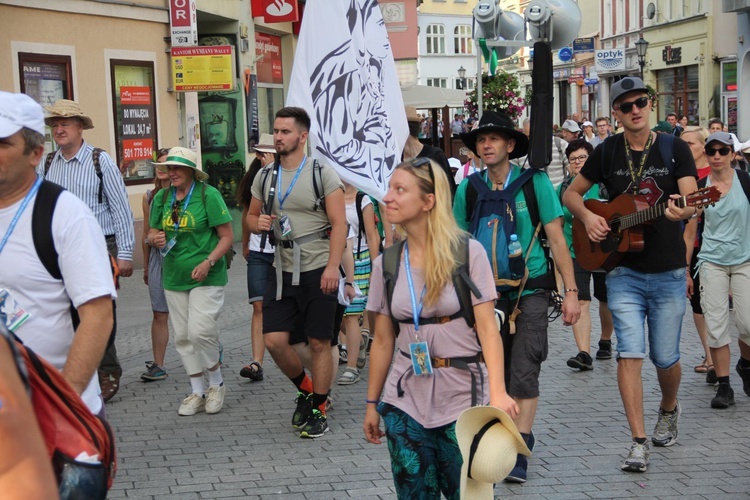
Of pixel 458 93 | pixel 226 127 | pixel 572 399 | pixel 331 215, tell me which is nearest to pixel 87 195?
pixel 331 215

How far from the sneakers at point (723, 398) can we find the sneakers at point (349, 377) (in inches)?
106

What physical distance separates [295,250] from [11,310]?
3732 millimetres

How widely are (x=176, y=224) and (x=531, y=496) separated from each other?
10.9 ft

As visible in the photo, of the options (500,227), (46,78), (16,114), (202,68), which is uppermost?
(202,68)

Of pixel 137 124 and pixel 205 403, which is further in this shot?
pixel 137 124

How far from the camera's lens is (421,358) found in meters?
4.41

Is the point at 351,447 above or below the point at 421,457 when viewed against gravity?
below

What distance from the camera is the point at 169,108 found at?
58.7 feet

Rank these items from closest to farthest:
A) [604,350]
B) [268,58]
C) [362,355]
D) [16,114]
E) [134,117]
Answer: [16,114] < [362,355] < [604,350] < [134,117] < [268,58]

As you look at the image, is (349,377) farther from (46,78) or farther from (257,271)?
(46,78)

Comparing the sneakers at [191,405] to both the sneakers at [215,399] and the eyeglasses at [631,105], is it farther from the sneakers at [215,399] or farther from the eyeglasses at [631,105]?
the eyeglasses at [631,105]

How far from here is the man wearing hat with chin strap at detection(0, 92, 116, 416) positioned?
3.51 m

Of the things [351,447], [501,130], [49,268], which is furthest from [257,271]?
A: [49,268]

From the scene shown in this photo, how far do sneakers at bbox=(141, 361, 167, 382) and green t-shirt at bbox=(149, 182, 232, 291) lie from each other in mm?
1306
